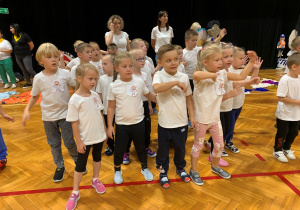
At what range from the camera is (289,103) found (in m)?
2.33

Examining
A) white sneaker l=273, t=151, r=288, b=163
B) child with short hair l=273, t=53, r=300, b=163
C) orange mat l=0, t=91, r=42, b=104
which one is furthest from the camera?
orange mat l=0, t=91, r=42, b=104

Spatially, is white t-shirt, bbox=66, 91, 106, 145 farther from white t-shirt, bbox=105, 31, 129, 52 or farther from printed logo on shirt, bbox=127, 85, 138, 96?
white t-shirt, bbox=105, 31, 129, 52

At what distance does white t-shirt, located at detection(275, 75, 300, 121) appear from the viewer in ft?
7.48

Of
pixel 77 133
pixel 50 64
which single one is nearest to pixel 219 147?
pixel 77 133

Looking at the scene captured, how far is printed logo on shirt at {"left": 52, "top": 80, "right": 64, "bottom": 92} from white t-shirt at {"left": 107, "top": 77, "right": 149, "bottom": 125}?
47 centimetres

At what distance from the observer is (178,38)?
858 centimetres

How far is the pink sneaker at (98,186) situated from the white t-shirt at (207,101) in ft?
3.65

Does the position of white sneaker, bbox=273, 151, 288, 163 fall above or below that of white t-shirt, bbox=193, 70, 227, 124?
below

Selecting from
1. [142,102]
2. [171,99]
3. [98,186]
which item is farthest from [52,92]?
[171,99]

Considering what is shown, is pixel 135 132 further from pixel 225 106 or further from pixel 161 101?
pixel 225 106

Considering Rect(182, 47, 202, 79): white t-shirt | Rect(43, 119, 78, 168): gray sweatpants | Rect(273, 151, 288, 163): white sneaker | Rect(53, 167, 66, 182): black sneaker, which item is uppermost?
Rect(182, 47, 202, 79): white t-shirt

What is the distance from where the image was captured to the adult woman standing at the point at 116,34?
347 cm

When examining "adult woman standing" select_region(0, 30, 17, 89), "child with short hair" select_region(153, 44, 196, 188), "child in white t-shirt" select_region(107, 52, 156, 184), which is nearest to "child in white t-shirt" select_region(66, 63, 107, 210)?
"child in white t-shirt" select_region(107, 52, 156, 184)

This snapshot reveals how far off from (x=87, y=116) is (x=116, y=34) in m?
2.19
